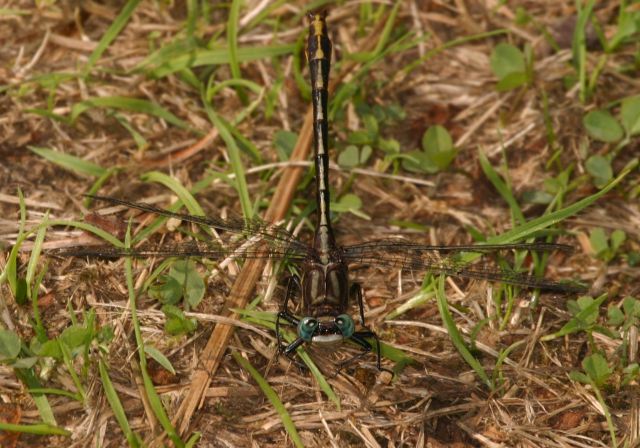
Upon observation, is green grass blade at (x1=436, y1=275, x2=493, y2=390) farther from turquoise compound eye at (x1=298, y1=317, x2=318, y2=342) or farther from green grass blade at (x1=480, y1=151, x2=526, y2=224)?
green grass blade at (x1=480, y1=151, x2=526, y2=224)

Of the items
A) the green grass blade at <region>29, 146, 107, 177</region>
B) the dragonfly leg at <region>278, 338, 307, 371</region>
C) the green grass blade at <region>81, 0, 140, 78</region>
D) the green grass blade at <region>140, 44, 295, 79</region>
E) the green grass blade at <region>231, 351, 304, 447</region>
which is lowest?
the green grass blade at <region>231, 351, 304, 447</region>

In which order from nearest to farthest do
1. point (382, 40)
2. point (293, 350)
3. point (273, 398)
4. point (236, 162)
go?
point (273, 398) → point (293, 350) → point (236, 162) → point (382, 40)

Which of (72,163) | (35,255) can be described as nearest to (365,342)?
(35,255)

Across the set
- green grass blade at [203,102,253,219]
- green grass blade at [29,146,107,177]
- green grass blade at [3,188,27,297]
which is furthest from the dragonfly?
green grass blade at [29,146,107,177]

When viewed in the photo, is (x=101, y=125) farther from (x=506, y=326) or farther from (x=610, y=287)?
(x=610, y=287)

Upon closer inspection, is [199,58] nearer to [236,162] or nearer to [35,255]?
[236,162]

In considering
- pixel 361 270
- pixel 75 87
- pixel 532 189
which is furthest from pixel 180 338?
pixel 532 189

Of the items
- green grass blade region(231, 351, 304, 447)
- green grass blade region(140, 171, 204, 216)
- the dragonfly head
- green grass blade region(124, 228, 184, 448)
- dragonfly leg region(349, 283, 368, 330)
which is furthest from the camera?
green grass blade region(140, 171, 204, 216)

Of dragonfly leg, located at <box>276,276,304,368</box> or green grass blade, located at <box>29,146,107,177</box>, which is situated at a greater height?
green grass blade, located at <box>29,146,107,177</box>
